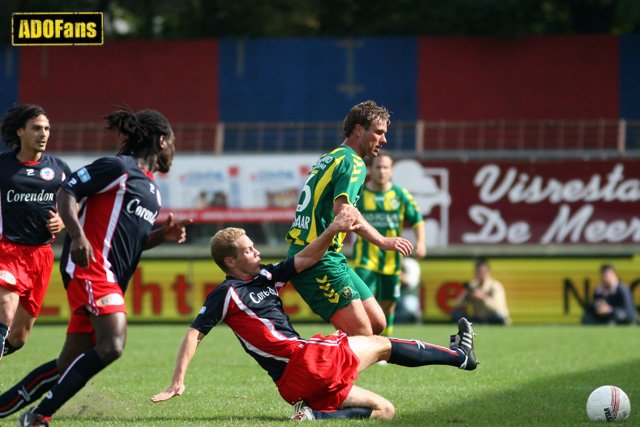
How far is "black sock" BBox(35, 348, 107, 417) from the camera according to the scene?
661cm

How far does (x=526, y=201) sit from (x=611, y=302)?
3.17 metres

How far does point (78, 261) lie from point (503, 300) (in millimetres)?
14974

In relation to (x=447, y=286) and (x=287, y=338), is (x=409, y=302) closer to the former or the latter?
(x=447, y=286)

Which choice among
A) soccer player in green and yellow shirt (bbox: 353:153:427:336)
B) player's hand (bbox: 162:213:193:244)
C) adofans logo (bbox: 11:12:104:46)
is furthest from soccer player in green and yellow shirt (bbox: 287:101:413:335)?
soccer player in green and yellow shirt (bbox: 353:153:427:336)

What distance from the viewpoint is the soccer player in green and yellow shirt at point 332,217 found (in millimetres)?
8109

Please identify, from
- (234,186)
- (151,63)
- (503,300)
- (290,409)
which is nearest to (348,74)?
(151,63)

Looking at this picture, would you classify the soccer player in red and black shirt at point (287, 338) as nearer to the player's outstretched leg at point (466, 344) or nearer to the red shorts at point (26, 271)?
the player's outstretched leg at point (466, 344)

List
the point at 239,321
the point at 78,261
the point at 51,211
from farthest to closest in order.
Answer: the point at 51,211 → the point at 239,321 → the point at 78,261

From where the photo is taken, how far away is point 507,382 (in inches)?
397

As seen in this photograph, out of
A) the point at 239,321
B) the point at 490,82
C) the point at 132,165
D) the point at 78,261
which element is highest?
the point at 490,82

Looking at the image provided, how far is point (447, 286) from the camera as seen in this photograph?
69.6ft

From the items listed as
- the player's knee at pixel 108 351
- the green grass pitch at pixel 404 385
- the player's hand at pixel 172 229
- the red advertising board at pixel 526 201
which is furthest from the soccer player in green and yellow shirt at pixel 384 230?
the red advertising board at pixel 526 201

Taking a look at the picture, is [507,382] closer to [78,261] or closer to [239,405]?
[239,405]

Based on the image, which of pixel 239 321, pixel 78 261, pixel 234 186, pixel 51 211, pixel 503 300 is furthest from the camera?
pixel 234 186
